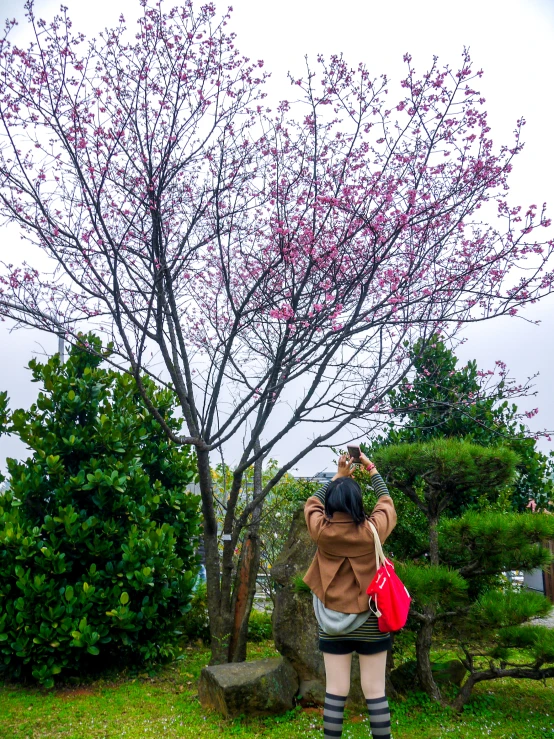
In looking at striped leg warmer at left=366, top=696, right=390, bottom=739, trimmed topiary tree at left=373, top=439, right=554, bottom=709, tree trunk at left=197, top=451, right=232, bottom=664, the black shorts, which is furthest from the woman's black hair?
tree trunk at left=197, top=451, right=232, bottom=664

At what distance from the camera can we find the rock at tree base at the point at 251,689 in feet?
16.4

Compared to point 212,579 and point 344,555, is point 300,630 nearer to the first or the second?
point 212,579

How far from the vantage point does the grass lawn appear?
481cm

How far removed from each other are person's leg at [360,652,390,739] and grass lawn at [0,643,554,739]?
143 centimetres

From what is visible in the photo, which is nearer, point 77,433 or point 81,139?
point 81,139

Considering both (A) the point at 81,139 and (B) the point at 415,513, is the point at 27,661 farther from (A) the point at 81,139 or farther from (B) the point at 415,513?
(A) the point at 81,139

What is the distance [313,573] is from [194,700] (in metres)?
2.64

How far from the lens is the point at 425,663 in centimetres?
530

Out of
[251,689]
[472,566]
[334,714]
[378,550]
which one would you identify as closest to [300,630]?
[251,689]

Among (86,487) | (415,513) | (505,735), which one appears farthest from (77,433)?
(505,735)

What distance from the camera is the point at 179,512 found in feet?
24.9

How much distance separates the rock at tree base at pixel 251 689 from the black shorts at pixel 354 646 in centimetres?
179

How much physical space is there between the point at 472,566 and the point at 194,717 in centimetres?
255

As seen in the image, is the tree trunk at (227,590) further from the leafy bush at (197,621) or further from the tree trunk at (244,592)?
the leafy bush at (197,621)
